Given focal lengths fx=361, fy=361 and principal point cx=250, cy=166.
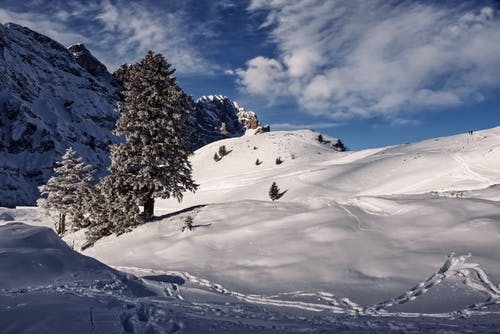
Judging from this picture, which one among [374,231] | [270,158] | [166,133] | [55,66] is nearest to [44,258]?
[374,231]

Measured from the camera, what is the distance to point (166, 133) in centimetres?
1922

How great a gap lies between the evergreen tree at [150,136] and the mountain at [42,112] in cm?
7150

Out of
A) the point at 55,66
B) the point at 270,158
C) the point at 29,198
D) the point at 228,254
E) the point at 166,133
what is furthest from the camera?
the point at 55,66

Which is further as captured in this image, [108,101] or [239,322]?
[108,101]

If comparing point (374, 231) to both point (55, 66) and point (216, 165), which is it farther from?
point (55, 66)

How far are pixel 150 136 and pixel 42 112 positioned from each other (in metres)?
134

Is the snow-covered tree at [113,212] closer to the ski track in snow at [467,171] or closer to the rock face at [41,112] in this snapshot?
the ski track in snow at [467,171]

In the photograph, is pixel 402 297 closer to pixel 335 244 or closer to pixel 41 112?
pixel 335 244

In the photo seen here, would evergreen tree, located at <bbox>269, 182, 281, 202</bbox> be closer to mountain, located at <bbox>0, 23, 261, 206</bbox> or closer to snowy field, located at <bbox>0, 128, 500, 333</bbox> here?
snowy field, located at <bbox>0, 128, 500, 333</bbox>

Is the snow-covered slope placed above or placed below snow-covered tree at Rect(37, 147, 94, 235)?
below

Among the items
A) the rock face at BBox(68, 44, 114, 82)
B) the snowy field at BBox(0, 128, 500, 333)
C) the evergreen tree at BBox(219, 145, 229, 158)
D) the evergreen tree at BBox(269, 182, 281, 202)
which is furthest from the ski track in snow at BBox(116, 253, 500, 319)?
the rock face at BBox(68, 44, 114, 82)

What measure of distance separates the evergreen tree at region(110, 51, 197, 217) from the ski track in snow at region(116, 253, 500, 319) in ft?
33.9

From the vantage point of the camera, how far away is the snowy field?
5551 mm

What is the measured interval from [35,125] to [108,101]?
50.3 m
